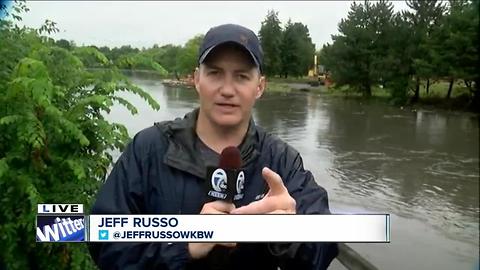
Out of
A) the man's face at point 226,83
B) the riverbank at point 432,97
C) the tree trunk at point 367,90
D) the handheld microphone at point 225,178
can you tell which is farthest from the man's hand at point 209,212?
the tree trunk at point 367,90

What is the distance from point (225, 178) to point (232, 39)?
0.48 m

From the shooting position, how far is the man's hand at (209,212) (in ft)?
4.37

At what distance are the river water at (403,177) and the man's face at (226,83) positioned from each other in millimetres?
650

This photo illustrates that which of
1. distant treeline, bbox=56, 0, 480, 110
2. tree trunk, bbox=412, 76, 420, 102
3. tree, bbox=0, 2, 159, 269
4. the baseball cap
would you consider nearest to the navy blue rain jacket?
the baseball cap

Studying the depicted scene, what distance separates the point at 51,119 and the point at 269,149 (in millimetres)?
1876

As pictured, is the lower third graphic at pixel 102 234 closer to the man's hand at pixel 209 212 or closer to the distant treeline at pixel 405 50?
the man's hand at pixel 209 212

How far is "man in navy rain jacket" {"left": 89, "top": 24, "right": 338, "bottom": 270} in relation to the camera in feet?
4.91

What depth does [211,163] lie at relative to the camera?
1636 millimetres

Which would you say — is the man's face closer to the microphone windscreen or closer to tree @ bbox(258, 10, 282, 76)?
the microphone windscreen

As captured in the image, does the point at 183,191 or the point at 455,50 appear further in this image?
the point at 455,50

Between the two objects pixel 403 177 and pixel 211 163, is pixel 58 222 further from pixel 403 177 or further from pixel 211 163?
pixel 403 177

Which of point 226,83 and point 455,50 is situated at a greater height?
point 455,50

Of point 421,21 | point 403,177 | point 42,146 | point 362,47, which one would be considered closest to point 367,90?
point 362,47

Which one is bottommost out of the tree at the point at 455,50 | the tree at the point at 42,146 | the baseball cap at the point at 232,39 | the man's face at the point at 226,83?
the tree at the point at 42,146
